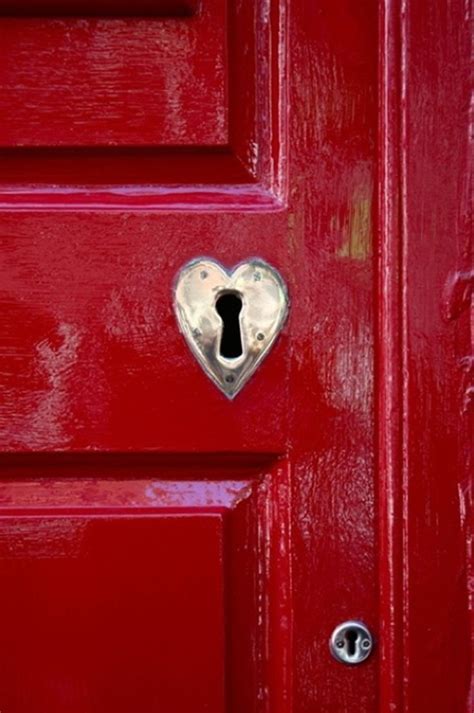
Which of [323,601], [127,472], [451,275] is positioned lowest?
[323,601]

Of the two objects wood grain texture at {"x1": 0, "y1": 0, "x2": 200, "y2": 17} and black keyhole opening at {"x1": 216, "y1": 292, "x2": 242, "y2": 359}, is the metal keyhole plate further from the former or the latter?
wood grain texture at {"x1": 0, "y1": 0, "x2": 200, "y2": 17}

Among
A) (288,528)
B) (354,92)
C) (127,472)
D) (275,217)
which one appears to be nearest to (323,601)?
(288,528)

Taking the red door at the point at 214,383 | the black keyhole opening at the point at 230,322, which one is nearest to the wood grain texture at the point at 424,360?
the red door at the point at 214,383

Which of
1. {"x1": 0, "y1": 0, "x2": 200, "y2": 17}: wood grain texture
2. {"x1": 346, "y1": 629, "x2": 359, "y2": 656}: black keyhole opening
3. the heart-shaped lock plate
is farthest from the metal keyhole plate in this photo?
{"x1": 0, "y1": 0, "x2": 200, "y2": 17}: wood grain texture

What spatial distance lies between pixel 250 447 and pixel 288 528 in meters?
0.08

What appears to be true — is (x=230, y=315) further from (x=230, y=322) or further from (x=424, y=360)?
(x=424, y=360)

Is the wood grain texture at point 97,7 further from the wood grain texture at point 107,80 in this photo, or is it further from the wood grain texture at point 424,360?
the wood grain texture at point 424,360

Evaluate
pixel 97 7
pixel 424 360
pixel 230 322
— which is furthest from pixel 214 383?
pixel 97 7

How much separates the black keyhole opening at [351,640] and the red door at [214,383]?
0.01m

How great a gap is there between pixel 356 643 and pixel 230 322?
29 cm

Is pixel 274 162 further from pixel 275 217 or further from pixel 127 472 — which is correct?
pixel 127 472

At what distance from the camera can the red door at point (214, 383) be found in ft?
2.62

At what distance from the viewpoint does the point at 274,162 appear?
83cm

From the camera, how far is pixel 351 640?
2.66 feet
